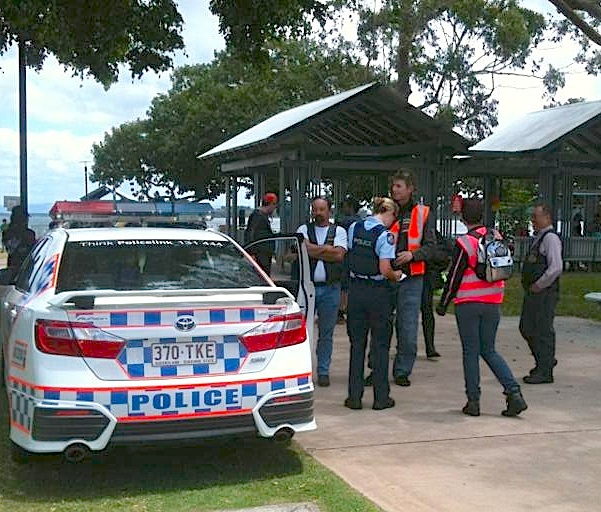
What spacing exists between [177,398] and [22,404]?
2.92 feet

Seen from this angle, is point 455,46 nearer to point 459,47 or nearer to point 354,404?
point 459,47

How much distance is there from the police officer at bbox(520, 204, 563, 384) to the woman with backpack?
1249 millimetres

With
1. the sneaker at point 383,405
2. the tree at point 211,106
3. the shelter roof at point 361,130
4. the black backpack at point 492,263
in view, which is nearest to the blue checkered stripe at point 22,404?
the sneaker at point 383,405

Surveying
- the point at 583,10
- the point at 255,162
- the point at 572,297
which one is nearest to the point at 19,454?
the point at 583,10

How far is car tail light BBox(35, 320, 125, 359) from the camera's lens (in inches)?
183

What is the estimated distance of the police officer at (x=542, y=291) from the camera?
25.6ft

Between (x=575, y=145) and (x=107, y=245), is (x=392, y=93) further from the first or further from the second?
(x=107, y=245)

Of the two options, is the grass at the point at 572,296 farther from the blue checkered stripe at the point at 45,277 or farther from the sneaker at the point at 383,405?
the blue checkered stripe at the point at 45,277

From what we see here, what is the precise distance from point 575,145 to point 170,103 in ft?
89.4

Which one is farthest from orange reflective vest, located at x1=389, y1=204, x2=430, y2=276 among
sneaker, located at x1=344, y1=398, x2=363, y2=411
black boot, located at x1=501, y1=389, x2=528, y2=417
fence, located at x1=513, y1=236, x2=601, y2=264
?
fence, located at x1=513, y1=236, x2=601, y2=264

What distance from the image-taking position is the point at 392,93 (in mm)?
18094

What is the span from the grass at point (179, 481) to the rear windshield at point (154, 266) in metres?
1.04

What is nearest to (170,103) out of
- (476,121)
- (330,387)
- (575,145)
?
(476,121)

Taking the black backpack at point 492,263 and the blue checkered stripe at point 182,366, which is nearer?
the blue checkered stripe at point 182,366
